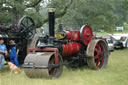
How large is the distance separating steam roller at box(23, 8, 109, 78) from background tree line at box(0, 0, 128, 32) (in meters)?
9.16

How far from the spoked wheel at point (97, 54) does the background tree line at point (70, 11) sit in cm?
919

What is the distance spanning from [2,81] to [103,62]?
4.08 meters

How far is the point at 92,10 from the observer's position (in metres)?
26.0

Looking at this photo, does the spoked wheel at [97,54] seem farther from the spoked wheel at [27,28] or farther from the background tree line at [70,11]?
the background tree line at [70,11]

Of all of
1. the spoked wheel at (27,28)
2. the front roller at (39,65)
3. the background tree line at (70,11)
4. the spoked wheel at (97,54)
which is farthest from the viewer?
the background tree line at (70,11)

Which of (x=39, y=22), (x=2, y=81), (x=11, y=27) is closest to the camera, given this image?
(x=2, y=81)

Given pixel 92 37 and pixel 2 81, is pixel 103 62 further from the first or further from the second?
pixel 2 81

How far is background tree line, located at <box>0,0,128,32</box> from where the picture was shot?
58.1 feet

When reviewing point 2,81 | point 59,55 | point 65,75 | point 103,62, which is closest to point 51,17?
point 59,55

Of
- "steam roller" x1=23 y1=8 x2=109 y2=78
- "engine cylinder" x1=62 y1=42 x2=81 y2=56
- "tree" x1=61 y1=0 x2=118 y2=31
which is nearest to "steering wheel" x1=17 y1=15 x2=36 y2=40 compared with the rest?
"steam roller" x1=23 y1=8 x2=109 y2=78

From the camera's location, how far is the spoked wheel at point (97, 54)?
816cm

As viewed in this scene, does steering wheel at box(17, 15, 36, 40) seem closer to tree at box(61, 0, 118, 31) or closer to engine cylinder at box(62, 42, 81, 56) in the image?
engine cylinder at box(62, 42, 81, 56)

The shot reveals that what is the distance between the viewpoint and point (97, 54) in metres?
8.76

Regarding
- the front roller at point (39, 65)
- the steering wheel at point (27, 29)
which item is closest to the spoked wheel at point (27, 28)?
the steering wheel at point (27, 29)
